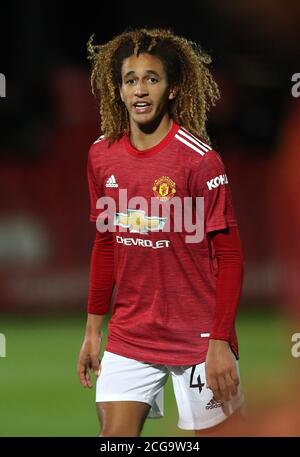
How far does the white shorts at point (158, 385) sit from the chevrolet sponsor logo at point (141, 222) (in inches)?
25.1

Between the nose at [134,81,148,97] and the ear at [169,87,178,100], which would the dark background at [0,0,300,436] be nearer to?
the ear at [169,87,178,100]

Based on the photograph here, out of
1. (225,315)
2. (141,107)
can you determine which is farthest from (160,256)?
(141,107)

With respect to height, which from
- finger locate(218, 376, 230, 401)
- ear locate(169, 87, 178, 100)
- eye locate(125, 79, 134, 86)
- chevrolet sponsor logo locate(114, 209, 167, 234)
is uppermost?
eye locate(125, 79, 134, 86)

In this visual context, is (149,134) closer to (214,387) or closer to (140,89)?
(140,89)

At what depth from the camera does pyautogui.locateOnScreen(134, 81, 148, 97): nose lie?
5.76 m

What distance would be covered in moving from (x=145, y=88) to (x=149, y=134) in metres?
0.22


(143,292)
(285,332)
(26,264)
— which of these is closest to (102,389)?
(143,292)

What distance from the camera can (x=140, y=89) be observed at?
5.77 metres

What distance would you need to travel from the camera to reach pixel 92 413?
9633 millimetres

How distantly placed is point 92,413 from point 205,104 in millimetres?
4212

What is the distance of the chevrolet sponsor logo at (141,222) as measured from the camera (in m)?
5.75

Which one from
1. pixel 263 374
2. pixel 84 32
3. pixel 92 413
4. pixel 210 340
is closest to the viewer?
pixel 210 340

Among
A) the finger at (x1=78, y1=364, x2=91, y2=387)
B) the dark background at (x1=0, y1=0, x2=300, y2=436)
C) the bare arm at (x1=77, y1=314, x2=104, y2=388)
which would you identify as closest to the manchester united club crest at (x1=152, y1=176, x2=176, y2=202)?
the bare arm at (x1=77, y1=314, x2=104, y2=388)

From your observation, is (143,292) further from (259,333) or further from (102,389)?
(259,333)
